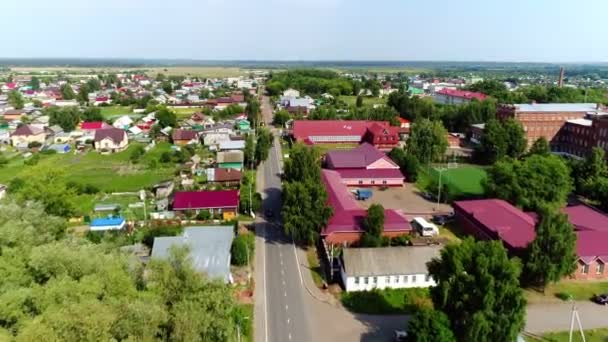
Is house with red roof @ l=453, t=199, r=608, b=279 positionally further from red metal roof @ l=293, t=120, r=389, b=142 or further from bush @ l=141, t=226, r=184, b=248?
red metal roof @ l=293, t=120, r=389, b=142

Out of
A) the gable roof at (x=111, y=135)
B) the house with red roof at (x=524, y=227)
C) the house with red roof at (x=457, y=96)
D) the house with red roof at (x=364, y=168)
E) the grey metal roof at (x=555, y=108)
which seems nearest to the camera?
the house with red roof at (x=524, y=227)

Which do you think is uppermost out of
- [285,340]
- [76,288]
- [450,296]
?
[76,288]

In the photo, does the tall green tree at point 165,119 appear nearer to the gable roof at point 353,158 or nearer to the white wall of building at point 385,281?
the gable roof at point 353,158

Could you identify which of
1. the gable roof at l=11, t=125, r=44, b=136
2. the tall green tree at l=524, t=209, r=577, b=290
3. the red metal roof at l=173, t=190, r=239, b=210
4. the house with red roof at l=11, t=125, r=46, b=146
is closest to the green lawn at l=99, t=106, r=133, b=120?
the gable roof at l=11, t=125, r=44, b=136

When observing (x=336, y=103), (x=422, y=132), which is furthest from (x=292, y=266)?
(x=336, y=103)

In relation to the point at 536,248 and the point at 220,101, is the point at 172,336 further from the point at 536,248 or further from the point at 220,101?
the point at 220,101

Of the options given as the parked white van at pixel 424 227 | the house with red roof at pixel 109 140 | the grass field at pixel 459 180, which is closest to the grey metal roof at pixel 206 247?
the parked white van at pixel 424 227
